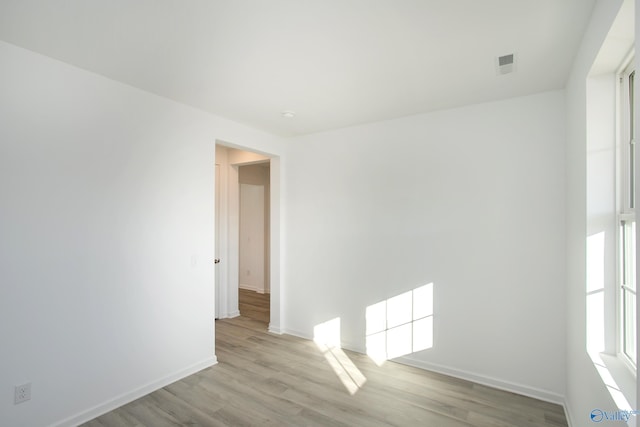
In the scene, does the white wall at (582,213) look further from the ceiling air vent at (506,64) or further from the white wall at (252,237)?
the white wall at (252,237)

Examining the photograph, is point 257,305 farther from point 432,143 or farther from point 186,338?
point 432,143

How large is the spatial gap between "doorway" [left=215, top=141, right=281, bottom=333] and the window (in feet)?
10.8

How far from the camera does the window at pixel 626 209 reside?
1.55m

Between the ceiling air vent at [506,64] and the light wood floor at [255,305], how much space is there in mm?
4073

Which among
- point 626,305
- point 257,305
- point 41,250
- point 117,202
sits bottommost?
point 257,305

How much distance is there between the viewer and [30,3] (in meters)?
1.59

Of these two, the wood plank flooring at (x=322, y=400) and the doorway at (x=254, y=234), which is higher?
the doorway at (x=254, y=234)

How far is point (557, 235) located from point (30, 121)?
4.02 meters

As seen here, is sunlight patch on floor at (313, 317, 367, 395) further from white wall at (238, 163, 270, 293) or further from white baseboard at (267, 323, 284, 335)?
white wall at (238, 163, 270, 293)

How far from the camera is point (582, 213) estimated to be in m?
1.91

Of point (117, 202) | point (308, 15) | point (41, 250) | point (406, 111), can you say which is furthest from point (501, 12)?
point (41, 250)

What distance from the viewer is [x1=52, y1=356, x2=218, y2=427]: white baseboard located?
2.22m

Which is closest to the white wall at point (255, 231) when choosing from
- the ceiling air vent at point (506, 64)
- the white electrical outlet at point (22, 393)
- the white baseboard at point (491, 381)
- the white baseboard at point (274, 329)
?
the white baseboard at point (274, 329)

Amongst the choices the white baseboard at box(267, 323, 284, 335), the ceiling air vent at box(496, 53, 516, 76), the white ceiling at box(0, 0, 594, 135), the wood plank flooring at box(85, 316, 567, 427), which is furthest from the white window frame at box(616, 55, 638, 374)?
the white baseboard at box(267, 323, 284, 335)
